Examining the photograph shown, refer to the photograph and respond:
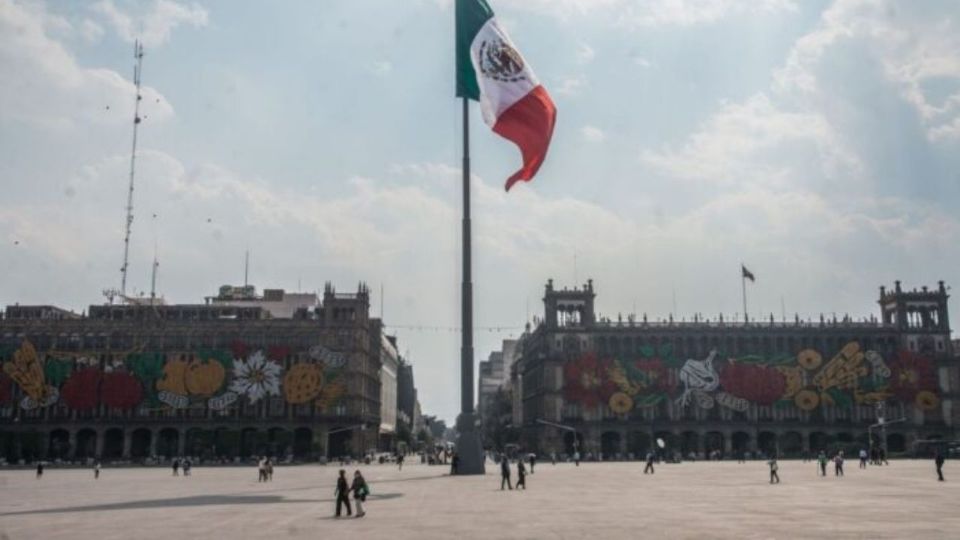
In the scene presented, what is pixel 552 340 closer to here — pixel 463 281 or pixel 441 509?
pixel 463 281

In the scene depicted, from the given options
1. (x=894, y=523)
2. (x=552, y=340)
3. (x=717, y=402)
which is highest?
(x=552, y=340)

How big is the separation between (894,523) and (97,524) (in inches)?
1018

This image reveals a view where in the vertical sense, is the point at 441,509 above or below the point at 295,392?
below

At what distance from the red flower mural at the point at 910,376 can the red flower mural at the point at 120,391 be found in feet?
336

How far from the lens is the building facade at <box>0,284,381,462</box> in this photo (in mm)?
120938

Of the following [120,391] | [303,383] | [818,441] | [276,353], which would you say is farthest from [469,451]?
[818,441]

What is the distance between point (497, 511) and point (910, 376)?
11311 centimetres

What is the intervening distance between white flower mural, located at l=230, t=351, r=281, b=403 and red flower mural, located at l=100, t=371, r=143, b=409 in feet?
40.2

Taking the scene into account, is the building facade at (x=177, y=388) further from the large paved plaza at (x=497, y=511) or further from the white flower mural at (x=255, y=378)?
the large paved plaza at (x=497, y=511)

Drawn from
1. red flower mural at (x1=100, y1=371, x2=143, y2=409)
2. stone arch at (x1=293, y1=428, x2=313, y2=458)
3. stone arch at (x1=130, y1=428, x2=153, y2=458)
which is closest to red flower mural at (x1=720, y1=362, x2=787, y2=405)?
stone arch at (x1=293, y1=428, x2=313, y2=458)

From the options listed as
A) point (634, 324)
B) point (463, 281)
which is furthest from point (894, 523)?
point (634, 324)

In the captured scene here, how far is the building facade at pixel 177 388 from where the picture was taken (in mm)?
120938

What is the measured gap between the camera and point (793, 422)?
129m

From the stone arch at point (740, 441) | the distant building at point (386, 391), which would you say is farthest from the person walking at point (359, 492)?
the distant building at point (386, 391)
